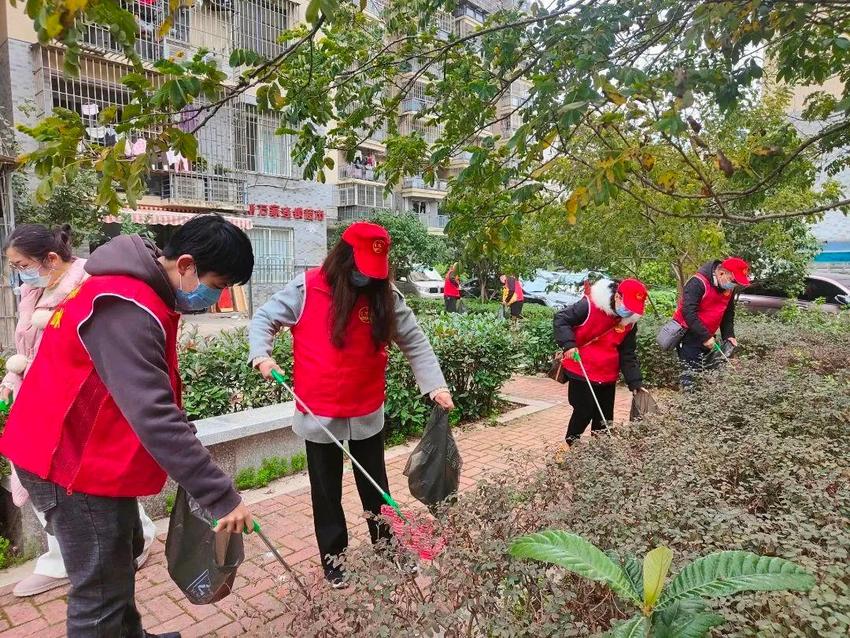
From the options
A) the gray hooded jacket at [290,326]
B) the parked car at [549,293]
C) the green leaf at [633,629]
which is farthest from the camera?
the parked car at [549,293]

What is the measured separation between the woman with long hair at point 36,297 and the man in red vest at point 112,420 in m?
1.16

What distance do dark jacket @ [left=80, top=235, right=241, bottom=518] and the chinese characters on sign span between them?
17960mm

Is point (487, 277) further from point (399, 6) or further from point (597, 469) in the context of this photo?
point (597, 469)

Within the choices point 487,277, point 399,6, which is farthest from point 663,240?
point 487,277

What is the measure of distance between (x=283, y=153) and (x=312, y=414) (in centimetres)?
1803

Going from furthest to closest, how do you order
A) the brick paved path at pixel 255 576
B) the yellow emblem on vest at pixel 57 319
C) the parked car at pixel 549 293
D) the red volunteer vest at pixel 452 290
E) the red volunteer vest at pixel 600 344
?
the parked car at pixel 549 293, the red volunteer vest at pixel 452 290, the red volunteer vest at pixel 600 344, the brick paved path at pixel 255 576, the yellow emblem on vest at pixel 57 319

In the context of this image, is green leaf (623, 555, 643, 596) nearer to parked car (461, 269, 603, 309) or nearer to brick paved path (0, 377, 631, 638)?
brick paved path (0, 377, 631, 638)

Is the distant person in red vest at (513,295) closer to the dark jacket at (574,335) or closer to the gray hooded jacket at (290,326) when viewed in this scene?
the dark jacket at (574,335)

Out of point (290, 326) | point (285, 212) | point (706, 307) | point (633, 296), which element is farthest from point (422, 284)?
point (290, 326)

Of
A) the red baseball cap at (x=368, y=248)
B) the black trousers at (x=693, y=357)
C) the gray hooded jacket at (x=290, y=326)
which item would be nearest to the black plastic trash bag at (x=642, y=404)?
the black trousers at (x=693, y=357)

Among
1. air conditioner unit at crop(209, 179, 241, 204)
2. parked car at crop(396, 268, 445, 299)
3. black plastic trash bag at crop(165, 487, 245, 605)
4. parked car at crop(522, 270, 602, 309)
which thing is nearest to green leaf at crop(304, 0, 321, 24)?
black plastic trash bag at crop(165, 487, 245, 605)

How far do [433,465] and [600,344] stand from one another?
75.1 inches

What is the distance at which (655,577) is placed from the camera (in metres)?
1.36

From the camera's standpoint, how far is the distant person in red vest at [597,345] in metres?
4.17
